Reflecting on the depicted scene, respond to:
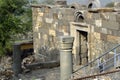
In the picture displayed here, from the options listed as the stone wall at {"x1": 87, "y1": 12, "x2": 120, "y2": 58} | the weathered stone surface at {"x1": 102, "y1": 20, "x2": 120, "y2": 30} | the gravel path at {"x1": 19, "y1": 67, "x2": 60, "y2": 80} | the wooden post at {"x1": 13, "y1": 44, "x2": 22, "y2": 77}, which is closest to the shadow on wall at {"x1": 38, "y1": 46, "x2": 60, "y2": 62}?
the gravel path at {"x1": 19, "y1": 67, "x2": 60, "y2": 80}

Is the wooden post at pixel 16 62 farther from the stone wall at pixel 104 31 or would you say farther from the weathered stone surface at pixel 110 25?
the weathered stone surface at pixel 110 25

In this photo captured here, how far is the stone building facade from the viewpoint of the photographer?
38.9 feet

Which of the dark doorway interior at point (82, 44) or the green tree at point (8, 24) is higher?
the green tree at point (8, 24)

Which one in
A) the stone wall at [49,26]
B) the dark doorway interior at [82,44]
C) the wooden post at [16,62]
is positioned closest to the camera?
the wooden post at [16,62]

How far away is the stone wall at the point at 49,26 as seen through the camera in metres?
15.5

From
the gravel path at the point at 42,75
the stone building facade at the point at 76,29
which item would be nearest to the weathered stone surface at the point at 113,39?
the stone building facade at the point at 76,29

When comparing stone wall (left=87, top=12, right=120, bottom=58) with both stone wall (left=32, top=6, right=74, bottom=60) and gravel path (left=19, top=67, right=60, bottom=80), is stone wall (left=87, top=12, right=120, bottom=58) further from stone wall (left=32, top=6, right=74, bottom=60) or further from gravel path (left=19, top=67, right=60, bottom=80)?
stone wall (left=32, top=6, right=74, bottom=60)

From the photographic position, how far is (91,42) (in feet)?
43.0

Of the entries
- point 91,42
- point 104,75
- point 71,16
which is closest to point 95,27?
point 91,42

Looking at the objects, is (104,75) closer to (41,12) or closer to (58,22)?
(58,22)

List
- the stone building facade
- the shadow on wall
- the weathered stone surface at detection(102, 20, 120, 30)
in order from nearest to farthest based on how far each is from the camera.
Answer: the weathered stone surface at detection(102, 20, 120, 30)
the stone building facade
the shadow on wall

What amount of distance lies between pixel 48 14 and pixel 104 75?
29.9ft

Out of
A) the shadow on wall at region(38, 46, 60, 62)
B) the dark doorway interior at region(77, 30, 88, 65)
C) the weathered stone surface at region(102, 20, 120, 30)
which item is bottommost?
the shadow on wall at region(38, 46, 60, 62)

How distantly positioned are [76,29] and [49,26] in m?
2.87
